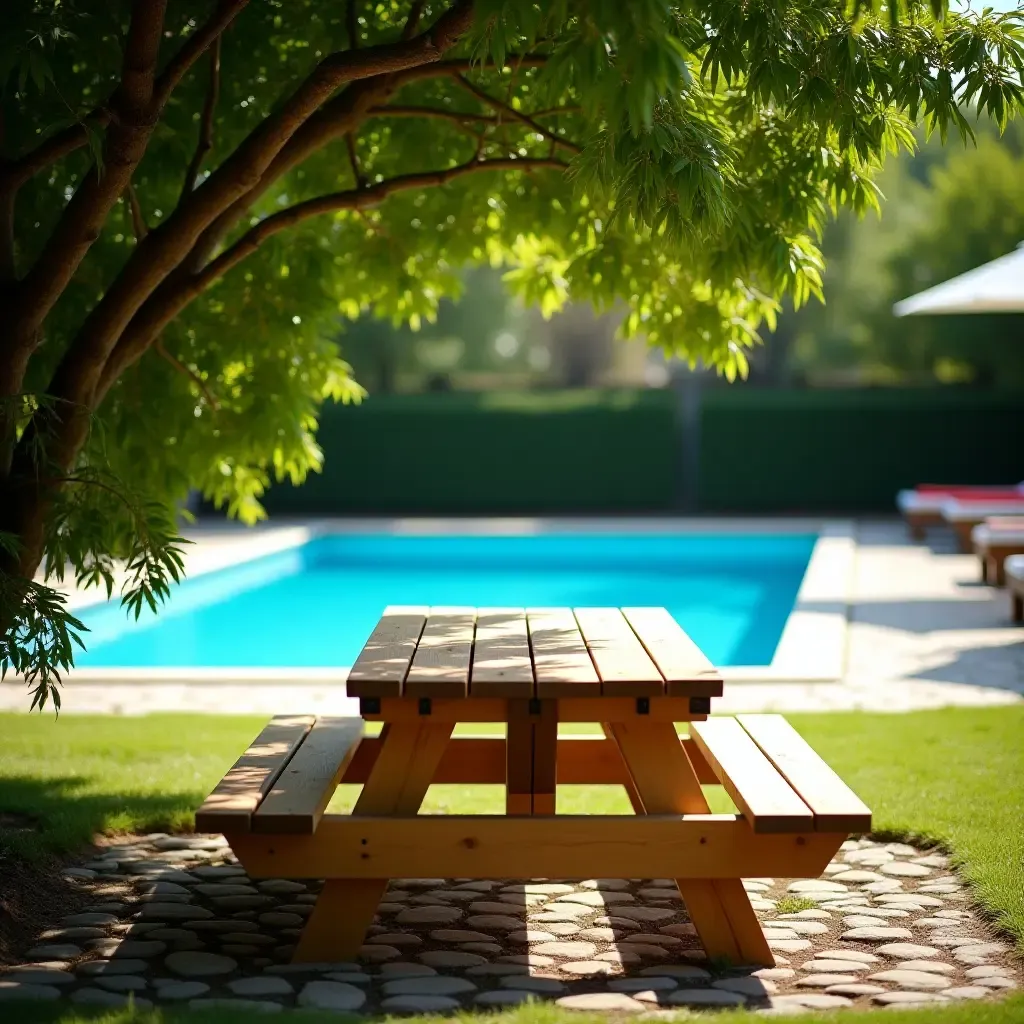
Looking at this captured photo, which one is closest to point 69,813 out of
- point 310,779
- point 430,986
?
point 310,779

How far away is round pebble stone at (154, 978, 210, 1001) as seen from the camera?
3.56 metres

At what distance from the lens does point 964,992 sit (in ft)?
11.6

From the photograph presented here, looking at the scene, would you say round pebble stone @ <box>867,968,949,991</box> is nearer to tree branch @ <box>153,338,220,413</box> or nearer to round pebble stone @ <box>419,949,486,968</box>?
round pebble stone @ <box>419,949,486,968</box>

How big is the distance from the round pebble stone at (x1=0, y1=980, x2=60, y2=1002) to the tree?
87cm

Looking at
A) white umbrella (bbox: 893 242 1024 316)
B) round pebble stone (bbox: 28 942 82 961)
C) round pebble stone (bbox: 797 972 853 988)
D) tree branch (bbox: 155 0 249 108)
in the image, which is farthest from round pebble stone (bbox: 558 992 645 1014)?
white umbrella (bbox: 893 242 1024 316)

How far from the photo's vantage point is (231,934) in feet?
13.6

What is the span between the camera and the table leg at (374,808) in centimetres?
386

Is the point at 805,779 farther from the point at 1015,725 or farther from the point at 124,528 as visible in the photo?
the point at 1015,725

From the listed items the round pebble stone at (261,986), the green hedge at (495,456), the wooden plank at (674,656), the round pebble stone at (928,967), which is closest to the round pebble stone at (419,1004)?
the round pebble stone at (261,986)

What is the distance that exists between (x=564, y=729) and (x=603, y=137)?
3829 millimetres

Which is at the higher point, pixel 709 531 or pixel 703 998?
pixel 709 531

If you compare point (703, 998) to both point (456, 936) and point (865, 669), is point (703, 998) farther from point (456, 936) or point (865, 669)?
point (865, 669)

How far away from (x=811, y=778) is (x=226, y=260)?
2.61 m

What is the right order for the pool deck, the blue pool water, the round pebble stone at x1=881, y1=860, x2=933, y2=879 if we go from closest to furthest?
1. the round pebble stone at x1=881, y1=860, x2=933, y2=879
2. the pool deck
3. the blue pool water
